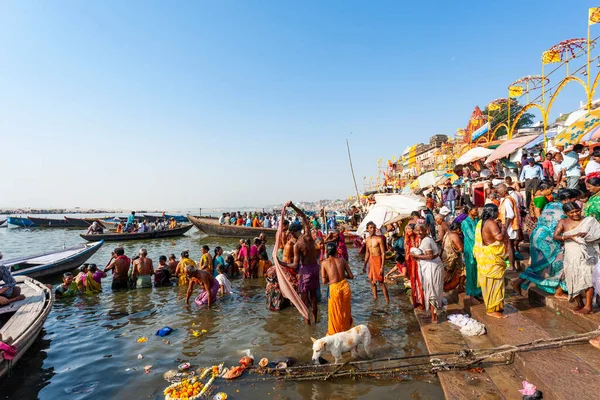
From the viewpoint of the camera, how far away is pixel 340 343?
4.39m

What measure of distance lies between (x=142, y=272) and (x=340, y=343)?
828 cm

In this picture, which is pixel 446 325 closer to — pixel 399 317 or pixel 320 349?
pixel 399 317

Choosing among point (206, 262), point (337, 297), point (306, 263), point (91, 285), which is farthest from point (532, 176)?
point (91, 285)

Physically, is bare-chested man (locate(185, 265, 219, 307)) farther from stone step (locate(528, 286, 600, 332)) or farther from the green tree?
the green tree

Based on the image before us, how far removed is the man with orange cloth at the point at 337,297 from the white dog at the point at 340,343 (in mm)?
438

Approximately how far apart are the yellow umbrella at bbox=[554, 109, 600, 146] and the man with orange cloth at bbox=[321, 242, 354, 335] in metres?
8.45

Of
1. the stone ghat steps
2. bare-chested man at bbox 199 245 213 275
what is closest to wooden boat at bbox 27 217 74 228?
bare-chested man at bbox 199 245 213 275

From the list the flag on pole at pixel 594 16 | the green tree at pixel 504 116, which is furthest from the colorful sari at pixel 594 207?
the green tree at pixel 504 116

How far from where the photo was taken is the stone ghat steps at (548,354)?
3070 millimetres

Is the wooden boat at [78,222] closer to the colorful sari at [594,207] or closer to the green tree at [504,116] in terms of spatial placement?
the colorful sari at [594,207]

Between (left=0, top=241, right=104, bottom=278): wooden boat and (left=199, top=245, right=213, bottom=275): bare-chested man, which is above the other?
(left=199, top=245, right=213, bottom=275): bare-chested man

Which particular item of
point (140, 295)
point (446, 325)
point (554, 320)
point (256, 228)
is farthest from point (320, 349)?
point (256, 228)

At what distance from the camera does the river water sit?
4.18m

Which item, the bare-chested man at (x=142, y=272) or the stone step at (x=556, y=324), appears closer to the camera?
the stone step at (x=556, y=324)
